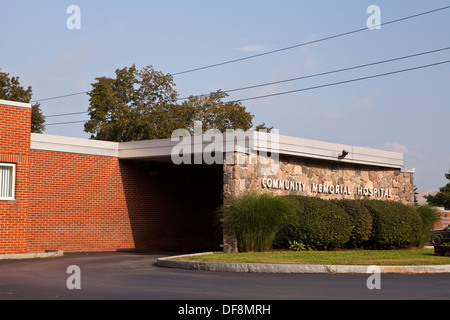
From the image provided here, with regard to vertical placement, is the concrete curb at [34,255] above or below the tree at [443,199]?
below

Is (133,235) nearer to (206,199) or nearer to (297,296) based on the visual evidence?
(206,199)

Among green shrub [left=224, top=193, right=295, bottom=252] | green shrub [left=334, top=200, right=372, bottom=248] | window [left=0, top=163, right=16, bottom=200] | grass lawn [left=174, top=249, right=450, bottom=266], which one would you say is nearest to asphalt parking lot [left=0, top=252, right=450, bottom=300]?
grass lawn [left=174, top=249, right=450, bottom=266]

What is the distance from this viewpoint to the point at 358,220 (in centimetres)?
2188

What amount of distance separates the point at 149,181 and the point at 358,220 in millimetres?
8247

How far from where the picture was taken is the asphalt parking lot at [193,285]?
10164 mm

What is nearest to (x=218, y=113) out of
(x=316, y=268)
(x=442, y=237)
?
(x=442, y=237)

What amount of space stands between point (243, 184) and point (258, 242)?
79.7 inches

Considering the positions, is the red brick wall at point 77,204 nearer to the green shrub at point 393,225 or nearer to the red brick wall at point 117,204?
the red brick wall at point 117,204

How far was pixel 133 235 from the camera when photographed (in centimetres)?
2486

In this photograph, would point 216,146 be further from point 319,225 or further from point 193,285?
point 193,285

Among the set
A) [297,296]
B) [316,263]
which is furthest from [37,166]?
[297,296]

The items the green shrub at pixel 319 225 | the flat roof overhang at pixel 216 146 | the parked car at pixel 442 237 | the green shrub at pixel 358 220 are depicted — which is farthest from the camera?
the parked car at pixel 442 237

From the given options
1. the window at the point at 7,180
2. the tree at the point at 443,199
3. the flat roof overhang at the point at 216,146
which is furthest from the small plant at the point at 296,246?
the tree at the point at 443,199

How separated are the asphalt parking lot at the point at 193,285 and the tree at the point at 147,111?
99.3 feet
